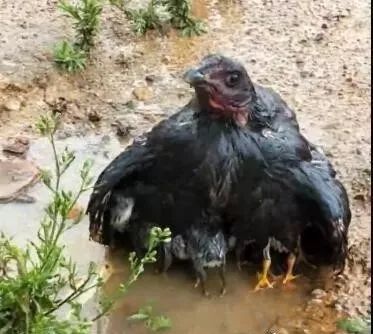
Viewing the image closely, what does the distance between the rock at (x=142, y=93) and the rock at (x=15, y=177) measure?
68 cm

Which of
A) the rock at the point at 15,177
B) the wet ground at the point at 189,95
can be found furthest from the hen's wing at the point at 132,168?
the rock at the point at 15,177

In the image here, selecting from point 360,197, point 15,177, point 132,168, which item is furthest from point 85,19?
point 360,197

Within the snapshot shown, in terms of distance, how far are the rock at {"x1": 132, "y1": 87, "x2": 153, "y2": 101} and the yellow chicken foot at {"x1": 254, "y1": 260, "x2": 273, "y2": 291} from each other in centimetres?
125

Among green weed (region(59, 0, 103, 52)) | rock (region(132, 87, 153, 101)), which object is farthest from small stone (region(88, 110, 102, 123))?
green weed (region(59, 0, 103, 52))

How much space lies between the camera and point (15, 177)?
519 cm

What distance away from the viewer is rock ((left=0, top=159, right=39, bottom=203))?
201 inches

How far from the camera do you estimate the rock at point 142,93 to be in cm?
570

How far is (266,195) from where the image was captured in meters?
4.53

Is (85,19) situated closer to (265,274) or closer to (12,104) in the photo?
(12,104)

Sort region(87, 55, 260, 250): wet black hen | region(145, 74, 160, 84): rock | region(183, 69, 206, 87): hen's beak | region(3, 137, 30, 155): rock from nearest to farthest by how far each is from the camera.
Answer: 1. region(183, 69, 206, 87): hen's beak
2. region(87, 55, 260, 250): wet black hen
3. region(3, 137, 30, 155): rock
4. region(145, 74, 160, 84): rock

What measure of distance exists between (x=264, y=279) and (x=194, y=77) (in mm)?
884

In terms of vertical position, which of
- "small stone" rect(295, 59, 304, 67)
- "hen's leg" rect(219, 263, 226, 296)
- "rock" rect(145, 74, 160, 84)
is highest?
"small stone" rect(295, 59, 304, 67)

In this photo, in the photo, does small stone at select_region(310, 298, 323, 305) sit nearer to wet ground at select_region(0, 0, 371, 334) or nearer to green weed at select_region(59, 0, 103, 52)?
wet ground at select_region(0, 0, 371, 334)

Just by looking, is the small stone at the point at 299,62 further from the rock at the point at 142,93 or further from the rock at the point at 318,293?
the rock at the point at 318,293
